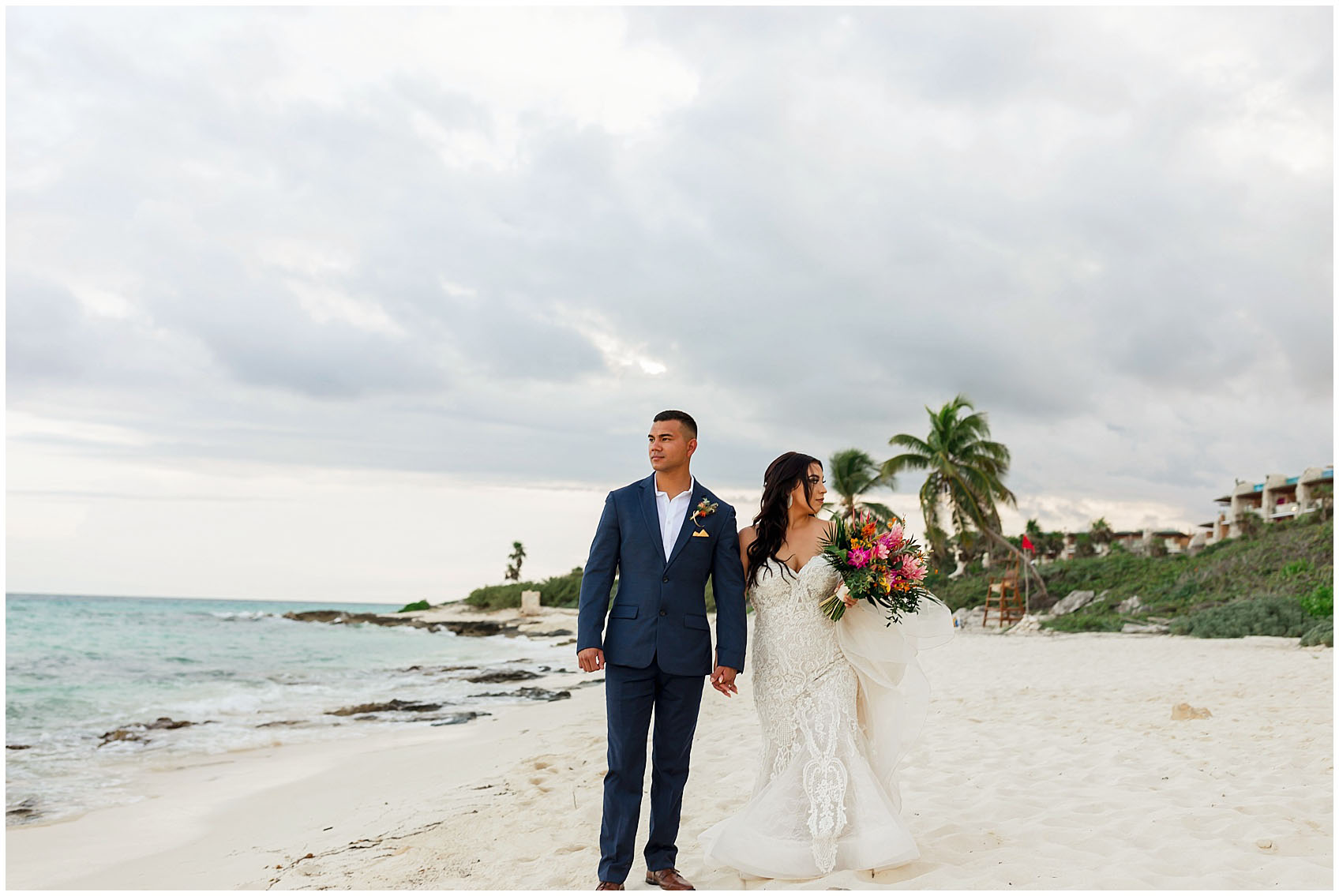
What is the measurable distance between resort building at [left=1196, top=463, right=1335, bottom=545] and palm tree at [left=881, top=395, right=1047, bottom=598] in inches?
493

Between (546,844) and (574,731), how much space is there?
4.46m

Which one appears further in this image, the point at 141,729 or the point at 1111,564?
the point at 1111,564

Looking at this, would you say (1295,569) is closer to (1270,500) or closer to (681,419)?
(681,419)

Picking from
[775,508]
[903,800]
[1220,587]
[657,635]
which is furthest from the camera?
[1220,587]

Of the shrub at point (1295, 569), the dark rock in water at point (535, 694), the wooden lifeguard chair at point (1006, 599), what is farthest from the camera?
the wooden lifeguard chair at point (1006, 599)

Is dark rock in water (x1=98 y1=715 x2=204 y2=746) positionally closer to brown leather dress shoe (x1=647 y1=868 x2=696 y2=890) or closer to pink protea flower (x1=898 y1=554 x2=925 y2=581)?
brown leather dress shoe (x1=647 y1=868 x2=696 y2=890)

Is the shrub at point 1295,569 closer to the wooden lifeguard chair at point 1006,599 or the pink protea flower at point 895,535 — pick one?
the wooden lifeguard chair at point 1006,599

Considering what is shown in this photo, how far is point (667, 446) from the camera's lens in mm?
4145

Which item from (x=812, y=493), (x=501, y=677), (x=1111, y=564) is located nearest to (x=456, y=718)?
(x=501, y=677)

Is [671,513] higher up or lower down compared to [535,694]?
higher up

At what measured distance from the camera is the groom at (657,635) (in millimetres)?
3932

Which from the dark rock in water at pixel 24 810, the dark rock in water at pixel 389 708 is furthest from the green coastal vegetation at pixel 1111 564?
the dark rock in water at pixel 24 810

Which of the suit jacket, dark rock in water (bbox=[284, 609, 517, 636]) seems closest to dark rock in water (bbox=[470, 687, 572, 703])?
the suit jacket

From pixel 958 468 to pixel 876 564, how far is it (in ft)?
80.1
